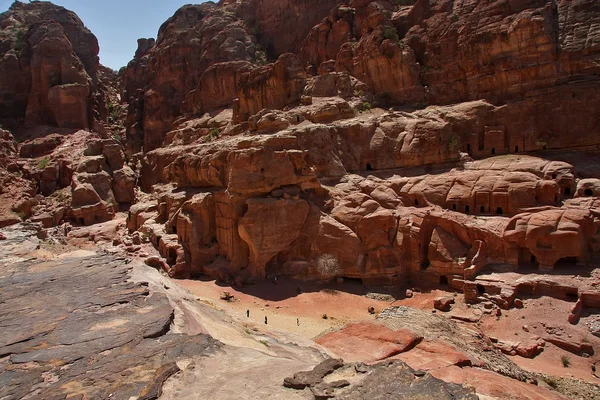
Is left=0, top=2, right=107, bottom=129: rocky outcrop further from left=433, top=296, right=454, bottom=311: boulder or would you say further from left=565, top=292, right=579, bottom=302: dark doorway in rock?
left=565, top=292, right=579, bottom=302: dark doorway in rock

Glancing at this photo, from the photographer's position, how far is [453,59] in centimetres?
3534

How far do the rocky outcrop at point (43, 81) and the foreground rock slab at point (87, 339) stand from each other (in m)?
39.1

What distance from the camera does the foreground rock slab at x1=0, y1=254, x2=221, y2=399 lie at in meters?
6.39

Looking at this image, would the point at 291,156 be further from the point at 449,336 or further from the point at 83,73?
the point at 83,73

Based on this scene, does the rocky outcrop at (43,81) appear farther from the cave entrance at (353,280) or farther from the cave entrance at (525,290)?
the cave entrance at (525,290)

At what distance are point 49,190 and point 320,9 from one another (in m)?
38.8

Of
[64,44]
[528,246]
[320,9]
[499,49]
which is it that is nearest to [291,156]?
[528,246]

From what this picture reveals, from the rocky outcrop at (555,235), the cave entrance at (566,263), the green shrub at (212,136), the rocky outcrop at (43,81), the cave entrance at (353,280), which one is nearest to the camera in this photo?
the rocky outcrop at (555,235)

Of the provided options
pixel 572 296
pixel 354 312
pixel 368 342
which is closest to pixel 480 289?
pixel 572 296

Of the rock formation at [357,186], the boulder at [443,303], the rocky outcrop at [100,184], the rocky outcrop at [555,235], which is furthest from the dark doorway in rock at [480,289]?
the rocky outcrop at [100,184]

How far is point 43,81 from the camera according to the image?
45.7 meters

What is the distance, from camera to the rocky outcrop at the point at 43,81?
44.7m

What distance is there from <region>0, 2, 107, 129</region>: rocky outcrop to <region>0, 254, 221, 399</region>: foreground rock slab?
1538 inches

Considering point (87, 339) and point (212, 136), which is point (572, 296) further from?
point (212, 136)
